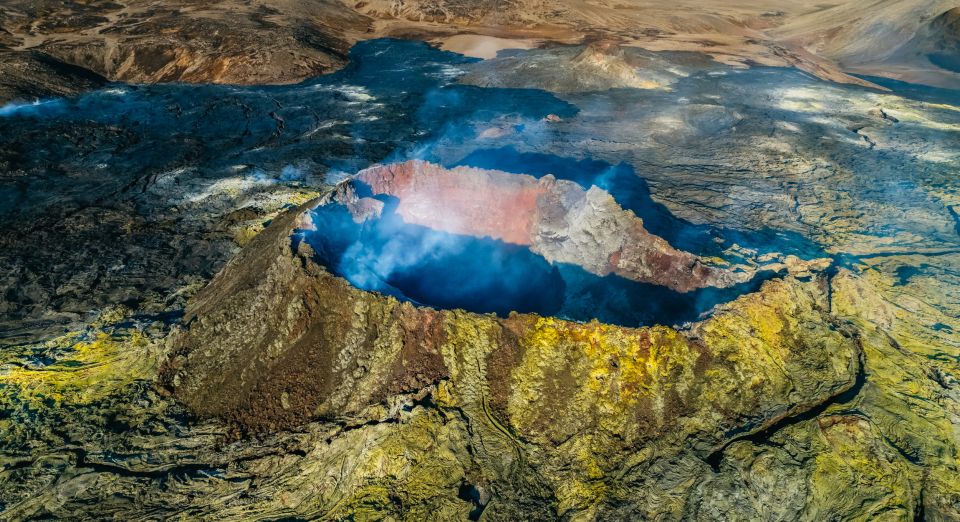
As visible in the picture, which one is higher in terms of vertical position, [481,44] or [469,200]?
[481,44]

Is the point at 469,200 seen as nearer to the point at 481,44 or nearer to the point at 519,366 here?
the point at 519,366

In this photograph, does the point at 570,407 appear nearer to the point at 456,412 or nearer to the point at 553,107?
the point at 456,412

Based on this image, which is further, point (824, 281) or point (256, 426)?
point (824, 281)

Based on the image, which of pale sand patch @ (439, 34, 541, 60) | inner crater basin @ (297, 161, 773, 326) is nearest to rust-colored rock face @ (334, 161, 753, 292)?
inner crater basin @ (297, 161, 773, 326)

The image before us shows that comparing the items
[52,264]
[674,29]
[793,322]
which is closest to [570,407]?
[793,322]

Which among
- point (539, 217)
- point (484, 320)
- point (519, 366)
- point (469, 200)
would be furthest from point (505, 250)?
point (519, 366)

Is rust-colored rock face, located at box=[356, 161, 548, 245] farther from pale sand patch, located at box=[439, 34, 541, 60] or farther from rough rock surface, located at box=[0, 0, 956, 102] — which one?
pale sand patch, located at box=[439, 34, 541, 60]
